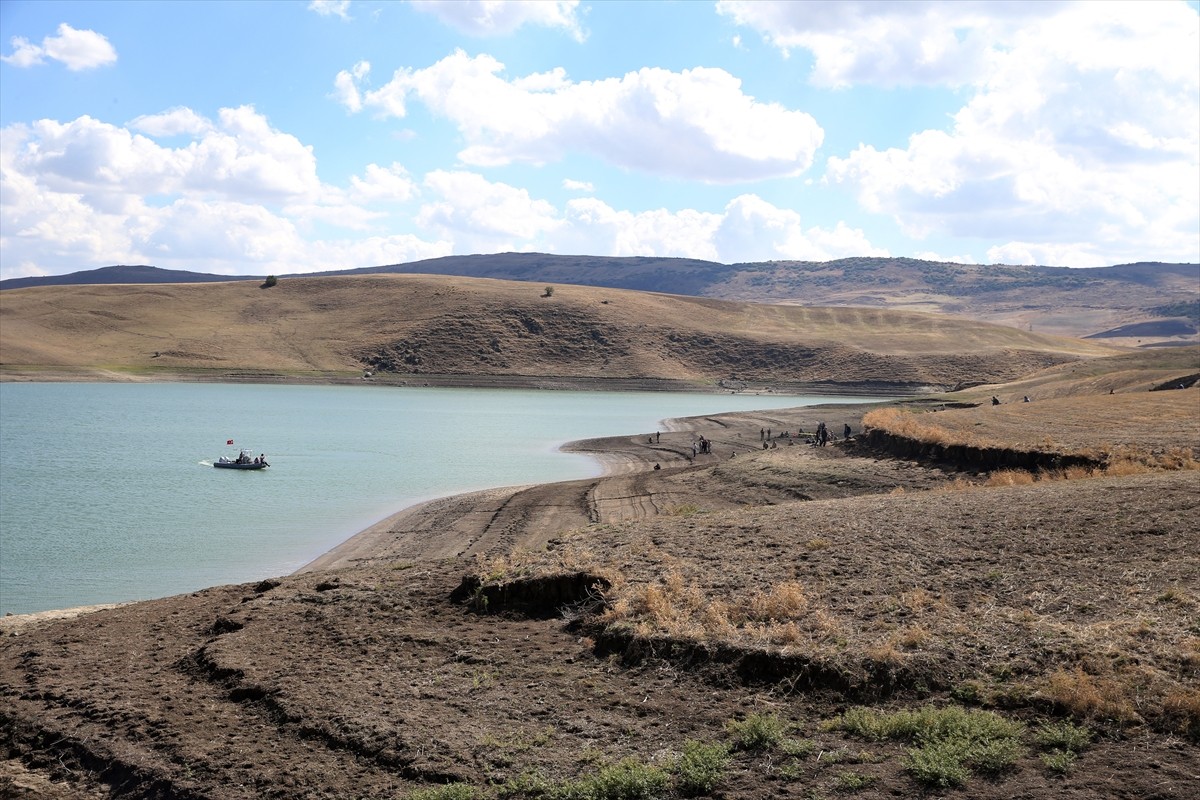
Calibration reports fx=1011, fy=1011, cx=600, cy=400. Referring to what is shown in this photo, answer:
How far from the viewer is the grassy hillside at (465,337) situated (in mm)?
120562

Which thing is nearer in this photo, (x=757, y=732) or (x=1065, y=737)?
(x=1065, y=737)

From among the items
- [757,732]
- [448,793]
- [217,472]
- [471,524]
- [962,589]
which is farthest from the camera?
[217,472]

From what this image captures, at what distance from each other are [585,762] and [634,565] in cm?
653

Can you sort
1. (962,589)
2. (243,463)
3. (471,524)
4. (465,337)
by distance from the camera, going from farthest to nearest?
(465,337), (243,463), (471,524), (962,589)

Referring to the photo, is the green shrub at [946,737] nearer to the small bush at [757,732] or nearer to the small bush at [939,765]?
the small bush at [939,765]

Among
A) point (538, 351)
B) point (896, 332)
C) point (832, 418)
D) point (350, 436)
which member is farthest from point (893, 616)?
point (896, 332)

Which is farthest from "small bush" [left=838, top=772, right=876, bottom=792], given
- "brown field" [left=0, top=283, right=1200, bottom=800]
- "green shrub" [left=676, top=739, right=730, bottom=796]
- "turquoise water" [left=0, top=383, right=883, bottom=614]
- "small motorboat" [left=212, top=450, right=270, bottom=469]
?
"small motorboat" [left=212, top=450, right=270, bottom=469]

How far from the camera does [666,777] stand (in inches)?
357

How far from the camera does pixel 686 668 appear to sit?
11828 millimetres

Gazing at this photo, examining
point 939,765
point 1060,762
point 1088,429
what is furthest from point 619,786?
point 1088,429

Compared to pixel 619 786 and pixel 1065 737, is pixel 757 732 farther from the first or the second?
pixel 1065 737

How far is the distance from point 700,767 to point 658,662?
285 cm

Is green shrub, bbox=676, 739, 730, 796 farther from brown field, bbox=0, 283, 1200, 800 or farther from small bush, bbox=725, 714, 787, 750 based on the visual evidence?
small bush, bbox=725, 714, 787, 750

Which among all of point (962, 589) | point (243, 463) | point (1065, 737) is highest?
point (962, 589)
